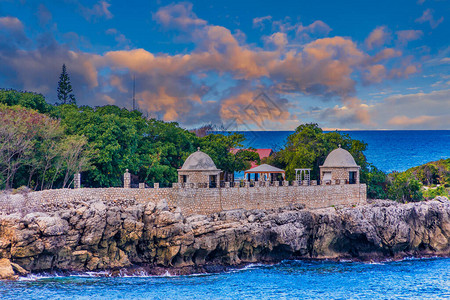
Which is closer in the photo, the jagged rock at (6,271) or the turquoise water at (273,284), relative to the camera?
the turquoise water at (273,284)

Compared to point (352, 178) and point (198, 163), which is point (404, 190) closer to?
point (352, 178)

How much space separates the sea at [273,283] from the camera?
2678 centimetres

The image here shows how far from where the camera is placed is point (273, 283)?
30844 millimetres

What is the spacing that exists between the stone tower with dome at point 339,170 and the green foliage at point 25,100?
25.5 meters

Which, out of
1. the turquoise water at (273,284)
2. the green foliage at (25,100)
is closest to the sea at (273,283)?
the turquoise water at (273,284)

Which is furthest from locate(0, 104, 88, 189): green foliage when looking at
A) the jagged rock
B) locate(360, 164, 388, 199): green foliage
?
locate(360, 164, 388, 199): green foliage

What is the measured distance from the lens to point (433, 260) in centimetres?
3894

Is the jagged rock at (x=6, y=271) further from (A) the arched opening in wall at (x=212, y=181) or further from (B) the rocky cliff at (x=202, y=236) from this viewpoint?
(A) the arched opening in wall at (x=212, y=181)

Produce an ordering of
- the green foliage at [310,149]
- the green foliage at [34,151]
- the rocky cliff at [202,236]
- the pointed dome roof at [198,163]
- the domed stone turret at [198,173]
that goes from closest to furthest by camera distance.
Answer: the rocky cliff at [202,236] < the green foliage at [34,151] < the domed stone turret at [198,173] < the pointed dome roof at [198,163] < the green foliage at [310,149]

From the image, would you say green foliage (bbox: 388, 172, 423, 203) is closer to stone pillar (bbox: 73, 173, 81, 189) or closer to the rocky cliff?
the rocky cliff

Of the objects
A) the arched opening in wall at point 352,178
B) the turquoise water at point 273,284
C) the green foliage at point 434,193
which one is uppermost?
the arched opening in wall at point 352,178

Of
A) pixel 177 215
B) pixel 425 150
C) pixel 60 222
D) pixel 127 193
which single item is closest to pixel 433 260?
pixel 177 215

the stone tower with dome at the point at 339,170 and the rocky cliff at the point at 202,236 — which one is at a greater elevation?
the stone tower with dome at the point at 339,170

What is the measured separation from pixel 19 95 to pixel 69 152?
797 centimetres
